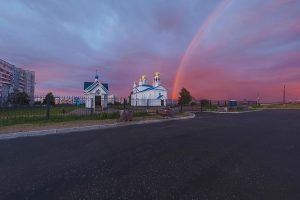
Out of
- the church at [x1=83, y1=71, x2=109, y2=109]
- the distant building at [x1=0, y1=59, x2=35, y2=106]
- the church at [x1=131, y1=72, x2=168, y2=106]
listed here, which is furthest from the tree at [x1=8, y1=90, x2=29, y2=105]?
the distant building at [x1=0, y1=59, x2=35, y2=106]

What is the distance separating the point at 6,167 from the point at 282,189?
5.74m

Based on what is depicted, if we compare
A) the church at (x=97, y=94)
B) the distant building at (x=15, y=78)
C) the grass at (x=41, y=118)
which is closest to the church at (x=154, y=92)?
the church at (x=97, y=94)

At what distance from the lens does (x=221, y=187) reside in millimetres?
4352

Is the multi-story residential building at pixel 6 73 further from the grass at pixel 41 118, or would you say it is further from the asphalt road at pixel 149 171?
the asphalt road at pixel 149 171

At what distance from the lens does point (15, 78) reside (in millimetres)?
124250

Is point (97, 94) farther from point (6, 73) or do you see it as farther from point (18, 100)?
point (6, 73)

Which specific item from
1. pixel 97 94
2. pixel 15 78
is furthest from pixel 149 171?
pixel 15 78

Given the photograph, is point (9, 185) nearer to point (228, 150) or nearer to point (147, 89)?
point (228, 150)

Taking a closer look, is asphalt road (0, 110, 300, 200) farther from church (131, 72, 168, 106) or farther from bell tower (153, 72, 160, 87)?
bell tower (153, 72, 160, 87)

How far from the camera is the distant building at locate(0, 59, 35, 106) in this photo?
108 m

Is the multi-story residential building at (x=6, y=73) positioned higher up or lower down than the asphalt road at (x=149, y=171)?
higher up

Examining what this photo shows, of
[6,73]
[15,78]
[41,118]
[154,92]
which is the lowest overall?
[41,118]

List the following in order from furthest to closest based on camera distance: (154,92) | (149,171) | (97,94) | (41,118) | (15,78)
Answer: (15,78), (154,92), (97,94), (41,118), (149,171)

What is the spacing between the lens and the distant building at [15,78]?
10790 cm
